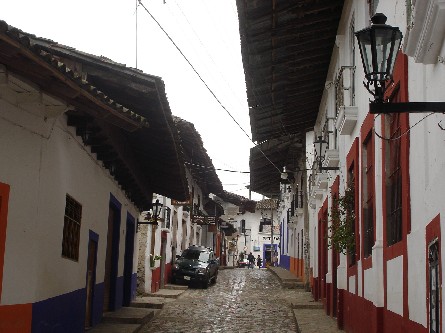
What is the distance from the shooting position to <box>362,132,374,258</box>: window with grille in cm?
945

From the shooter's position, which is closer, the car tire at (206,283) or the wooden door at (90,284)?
the wooden door at (90,284)

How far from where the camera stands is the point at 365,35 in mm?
5023

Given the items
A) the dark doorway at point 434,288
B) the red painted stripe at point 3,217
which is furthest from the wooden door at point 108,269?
the dark doorway at point 434,288

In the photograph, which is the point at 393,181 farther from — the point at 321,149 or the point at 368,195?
the point at 321,149

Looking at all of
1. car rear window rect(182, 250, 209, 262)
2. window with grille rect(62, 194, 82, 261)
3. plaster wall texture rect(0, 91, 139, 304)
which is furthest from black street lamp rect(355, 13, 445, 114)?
car rear window rect(182, 250, 209, 262)

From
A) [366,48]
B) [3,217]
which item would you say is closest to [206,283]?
[3,217]

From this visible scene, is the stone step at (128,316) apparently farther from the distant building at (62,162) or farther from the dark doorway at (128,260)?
the dark doorway at (128,260)

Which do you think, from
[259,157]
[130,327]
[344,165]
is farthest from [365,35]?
[259,157]

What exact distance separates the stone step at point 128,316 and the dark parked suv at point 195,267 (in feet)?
35.0

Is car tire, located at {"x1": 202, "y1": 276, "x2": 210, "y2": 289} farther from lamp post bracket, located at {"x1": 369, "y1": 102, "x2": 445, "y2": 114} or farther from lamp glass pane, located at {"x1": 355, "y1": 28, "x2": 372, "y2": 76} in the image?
lamp post bracket, located at {"x1": 369, "y1": 102, "x2": 445, "y2": 114}

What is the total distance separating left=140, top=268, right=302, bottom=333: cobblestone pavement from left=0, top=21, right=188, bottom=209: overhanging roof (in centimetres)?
315

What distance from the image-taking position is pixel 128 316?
13531 millimetres

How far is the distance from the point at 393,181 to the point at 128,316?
7496mm

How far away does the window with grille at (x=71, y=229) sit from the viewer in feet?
31.0
